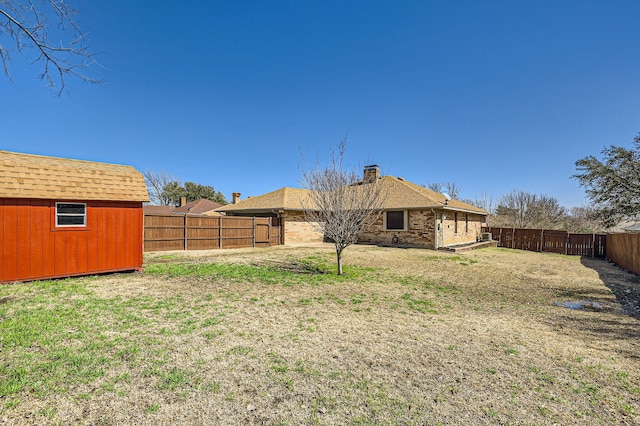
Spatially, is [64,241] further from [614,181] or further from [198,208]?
[198,208]

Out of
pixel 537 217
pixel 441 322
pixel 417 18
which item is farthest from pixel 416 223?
pixel 537 217

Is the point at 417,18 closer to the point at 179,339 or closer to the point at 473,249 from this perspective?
the point at 179,339

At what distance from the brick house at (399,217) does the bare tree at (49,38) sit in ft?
39.0

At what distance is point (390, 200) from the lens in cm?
1873

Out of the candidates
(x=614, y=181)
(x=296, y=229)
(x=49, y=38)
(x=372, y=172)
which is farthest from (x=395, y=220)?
(x=49, y=38)

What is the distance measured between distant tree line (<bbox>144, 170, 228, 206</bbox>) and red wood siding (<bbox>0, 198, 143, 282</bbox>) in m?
37.5

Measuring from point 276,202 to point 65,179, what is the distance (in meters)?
12.6

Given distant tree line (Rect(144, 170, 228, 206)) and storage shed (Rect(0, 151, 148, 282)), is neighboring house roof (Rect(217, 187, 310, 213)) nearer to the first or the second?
storage shed (Rect(0, 151, 148, 282))

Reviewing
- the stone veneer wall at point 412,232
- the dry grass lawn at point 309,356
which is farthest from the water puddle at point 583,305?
the stone veneer wall at point 412,232

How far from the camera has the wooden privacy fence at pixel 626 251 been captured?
1043 cm

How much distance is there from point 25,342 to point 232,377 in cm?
297

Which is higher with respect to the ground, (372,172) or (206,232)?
(372,172)

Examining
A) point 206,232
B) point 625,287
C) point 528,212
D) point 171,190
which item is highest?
point 171,190

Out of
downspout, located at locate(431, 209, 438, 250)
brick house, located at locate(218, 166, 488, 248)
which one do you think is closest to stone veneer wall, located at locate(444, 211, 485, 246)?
brick house, located at locate(218, 166, 488, 248)
